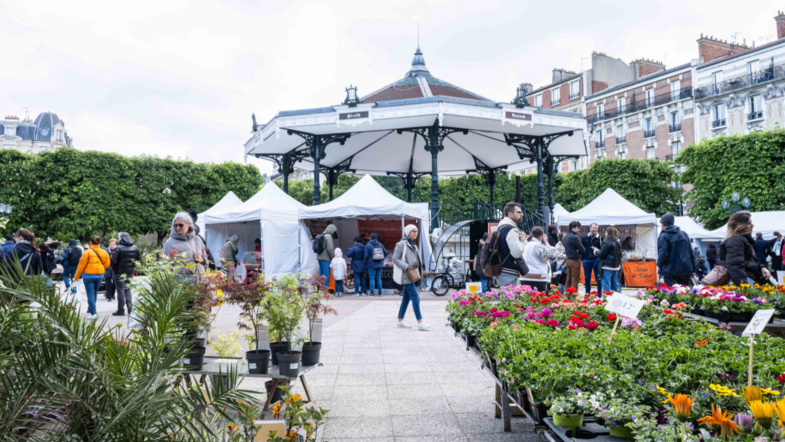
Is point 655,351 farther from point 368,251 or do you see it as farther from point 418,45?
point 418,45

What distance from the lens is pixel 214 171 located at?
27062 millimetres

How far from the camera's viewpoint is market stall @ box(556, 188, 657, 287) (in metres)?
14.2

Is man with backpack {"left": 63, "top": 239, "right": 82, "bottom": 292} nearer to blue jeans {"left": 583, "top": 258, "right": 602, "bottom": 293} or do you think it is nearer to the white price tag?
blue jeans {"left": 583, "top": 258, "right": 602, "bottom": 293}

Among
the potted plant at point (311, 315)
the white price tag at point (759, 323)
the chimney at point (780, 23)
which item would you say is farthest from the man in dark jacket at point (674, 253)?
the chimney at point (780, 23)

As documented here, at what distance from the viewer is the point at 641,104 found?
4038cm

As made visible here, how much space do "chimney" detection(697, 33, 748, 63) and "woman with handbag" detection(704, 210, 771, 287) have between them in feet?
125

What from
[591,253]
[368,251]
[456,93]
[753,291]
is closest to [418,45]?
[456,93]

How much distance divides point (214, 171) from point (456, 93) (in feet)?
52.5

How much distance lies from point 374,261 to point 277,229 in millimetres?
2704

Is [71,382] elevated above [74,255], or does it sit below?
below

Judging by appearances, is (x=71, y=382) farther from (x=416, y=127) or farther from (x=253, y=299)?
(x=416, y=127)

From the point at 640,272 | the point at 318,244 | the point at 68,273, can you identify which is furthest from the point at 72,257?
→ the point at 640,272

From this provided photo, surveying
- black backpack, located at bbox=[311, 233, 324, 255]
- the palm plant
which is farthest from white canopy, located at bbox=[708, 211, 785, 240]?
the palm plant

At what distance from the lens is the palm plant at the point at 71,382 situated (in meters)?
1.60
